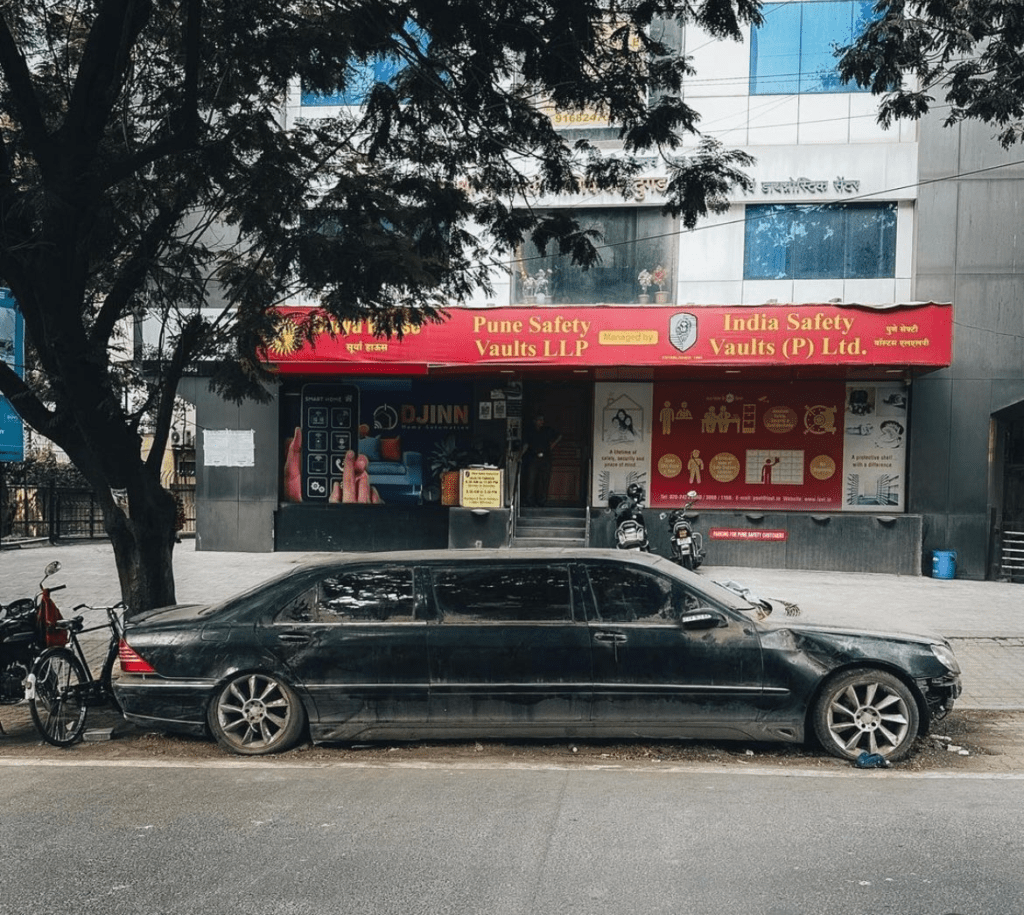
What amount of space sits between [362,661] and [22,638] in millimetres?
2534

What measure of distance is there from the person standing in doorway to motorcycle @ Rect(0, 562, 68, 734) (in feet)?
38.1

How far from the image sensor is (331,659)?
6859 millimetres

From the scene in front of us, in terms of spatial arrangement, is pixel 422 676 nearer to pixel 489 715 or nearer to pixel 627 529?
pixel 489 715

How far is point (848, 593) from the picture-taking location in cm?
1491

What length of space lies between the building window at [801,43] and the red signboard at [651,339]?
13.7 feet

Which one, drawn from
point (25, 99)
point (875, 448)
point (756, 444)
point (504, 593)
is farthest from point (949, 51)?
point (756, 444)

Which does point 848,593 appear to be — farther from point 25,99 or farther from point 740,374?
point 25,99

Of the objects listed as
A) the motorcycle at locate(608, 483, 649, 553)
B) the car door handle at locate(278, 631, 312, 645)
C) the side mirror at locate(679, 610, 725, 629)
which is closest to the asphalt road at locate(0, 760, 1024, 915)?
the car door handle at locate(278, 631, 312, 645)

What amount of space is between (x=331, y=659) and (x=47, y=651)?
6.63 feet

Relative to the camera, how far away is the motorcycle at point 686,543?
16.0 metres

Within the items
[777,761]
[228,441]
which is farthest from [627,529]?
[777,761]

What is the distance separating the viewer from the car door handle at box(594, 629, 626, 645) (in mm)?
6762

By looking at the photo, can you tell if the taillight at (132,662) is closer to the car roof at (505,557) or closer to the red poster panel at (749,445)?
the car roof at (505,557)

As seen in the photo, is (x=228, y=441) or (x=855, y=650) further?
(x=228, y=441)
